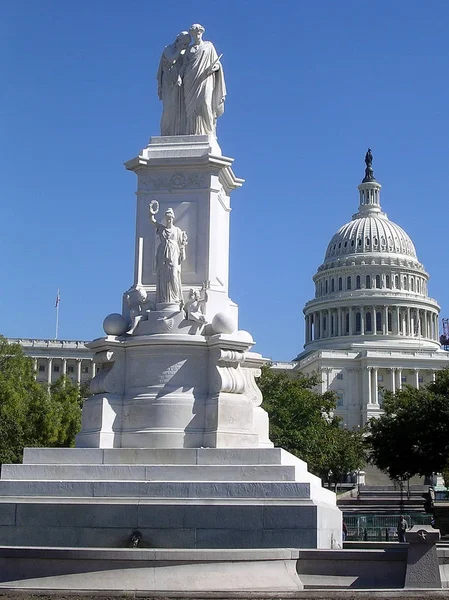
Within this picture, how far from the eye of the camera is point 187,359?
837 inches

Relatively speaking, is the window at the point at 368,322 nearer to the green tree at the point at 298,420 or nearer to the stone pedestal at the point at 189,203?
the green tree at the point at 298,420

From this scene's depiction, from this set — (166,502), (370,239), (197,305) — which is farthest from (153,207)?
(370,239)

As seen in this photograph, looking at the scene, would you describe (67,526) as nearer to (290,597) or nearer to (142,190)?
(290,597)

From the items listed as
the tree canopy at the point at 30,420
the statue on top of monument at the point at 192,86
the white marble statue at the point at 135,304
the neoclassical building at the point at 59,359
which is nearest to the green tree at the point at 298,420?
the tree canopy at the point at 30,420

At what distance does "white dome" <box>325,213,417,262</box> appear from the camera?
175m

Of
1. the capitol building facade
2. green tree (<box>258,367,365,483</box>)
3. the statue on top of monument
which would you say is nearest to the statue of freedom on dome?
the capitol building facade

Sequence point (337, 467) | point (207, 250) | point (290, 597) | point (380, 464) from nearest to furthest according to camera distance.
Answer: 1. point (290, 597)
2. point (207, 250)
3. point (380, 464)
4. point (337, 467)

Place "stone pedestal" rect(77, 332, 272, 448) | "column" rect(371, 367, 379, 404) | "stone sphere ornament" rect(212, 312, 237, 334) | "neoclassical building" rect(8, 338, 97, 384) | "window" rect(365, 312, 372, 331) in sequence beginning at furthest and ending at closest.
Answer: "window" rect(365, 312, 372, 331) < "column" rect(371, 367, 379, 404) < "neoclassical building" rect(8, 338, 97, 384) < "stone sphere ornament" rect(212, 312, 237, 334) < "stone pedestal" rect(77, 332, 272, 448)

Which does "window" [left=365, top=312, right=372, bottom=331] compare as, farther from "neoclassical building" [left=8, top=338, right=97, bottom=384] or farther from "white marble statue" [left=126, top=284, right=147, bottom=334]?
"white marble statue" [left=126, top=284, right=147, bottom=334]

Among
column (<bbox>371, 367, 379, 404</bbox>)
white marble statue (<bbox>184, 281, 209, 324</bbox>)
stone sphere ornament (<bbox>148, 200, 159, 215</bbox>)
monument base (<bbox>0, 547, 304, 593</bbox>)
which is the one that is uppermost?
column (<bbox>371, 367, 379, 404</bbox>)

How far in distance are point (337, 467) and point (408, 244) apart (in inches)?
3673

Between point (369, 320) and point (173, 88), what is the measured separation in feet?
481

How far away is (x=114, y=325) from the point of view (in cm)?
2195

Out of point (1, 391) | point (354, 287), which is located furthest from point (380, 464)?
point (354, 287)
